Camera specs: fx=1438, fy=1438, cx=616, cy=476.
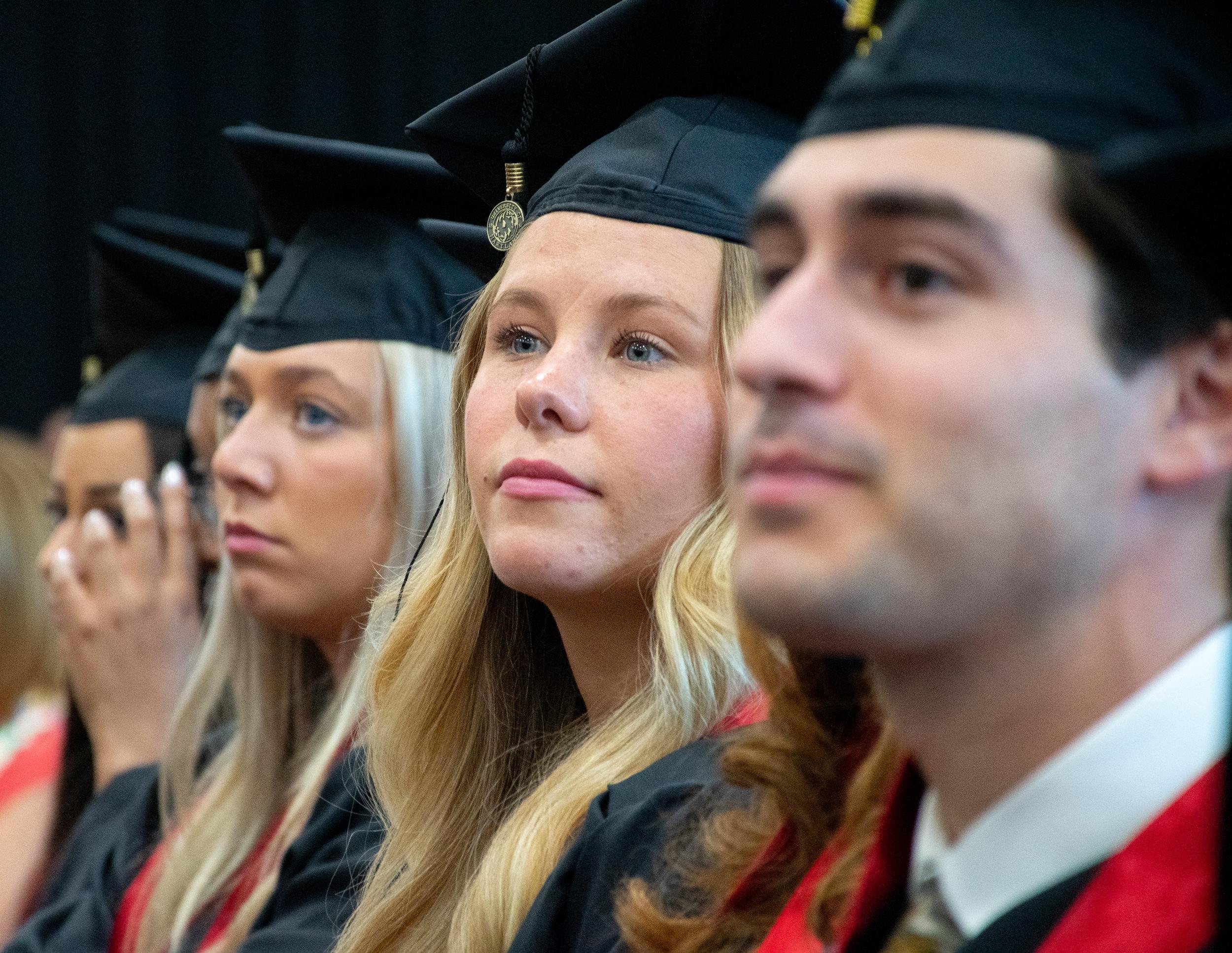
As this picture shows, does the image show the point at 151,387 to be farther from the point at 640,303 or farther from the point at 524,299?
the point at 640,303

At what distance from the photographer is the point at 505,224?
5.94 ft

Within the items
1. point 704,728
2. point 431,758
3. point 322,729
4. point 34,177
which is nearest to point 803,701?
point 704,728

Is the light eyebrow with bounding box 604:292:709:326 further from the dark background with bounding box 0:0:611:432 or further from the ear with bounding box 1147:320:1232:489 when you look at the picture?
the dark background with bounding box 0:0:611:432

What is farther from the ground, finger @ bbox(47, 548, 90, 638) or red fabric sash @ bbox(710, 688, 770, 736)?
red fabric sash @ bbox(710, 688, 770, 736)

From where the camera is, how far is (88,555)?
2.90 m

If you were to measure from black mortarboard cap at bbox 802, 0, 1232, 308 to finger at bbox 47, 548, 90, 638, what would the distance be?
2356mm

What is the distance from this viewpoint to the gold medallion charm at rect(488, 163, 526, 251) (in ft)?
5.90

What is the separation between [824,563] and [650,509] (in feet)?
2.33

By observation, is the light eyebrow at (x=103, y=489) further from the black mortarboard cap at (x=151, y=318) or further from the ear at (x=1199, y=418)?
the ear at (x=1199, y=418)

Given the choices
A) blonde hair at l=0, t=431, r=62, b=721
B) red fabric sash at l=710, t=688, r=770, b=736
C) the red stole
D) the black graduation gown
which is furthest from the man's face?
blonde hair at l=0, t=431, r=62, b=721

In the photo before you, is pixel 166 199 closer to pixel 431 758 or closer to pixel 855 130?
pixel 431 758

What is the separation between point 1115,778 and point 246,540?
1.73 meters

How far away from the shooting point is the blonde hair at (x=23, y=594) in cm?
334

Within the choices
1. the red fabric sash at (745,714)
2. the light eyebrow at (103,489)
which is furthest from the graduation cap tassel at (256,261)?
the red fabric sash at (745,714)
